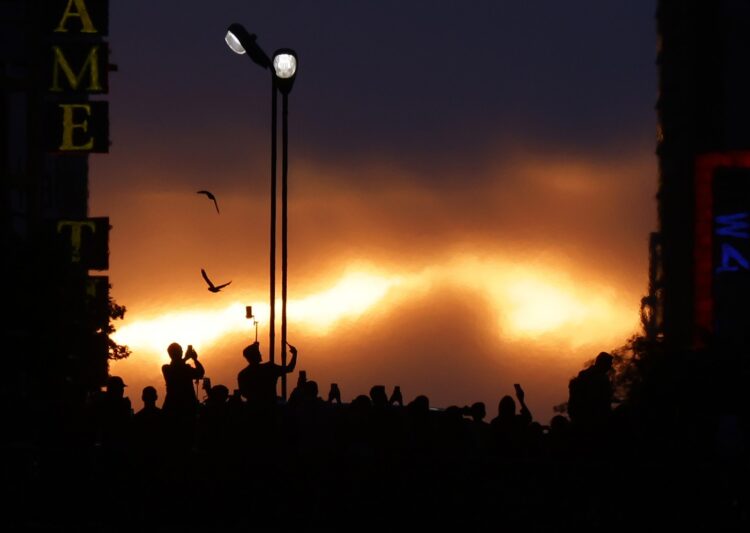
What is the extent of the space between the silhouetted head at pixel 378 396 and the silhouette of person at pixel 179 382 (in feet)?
6.90

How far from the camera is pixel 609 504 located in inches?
701

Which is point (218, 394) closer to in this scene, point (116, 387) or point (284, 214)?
point (116, 387)

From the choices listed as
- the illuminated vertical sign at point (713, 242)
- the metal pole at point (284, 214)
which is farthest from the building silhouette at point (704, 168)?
the metal pole at point (284, 214)

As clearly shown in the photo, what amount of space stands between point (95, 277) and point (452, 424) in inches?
1278

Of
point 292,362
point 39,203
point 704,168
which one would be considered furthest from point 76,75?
point 292,362

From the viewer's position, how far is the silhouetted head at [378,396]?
20484 mm

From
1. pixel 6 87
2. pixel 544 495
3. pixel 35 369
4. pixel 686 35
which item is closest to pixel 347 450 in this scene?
pixel 544 495

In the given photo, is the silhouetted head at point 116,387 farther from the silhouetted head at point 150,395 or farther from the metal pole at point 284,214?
the metal pole at point 284,214

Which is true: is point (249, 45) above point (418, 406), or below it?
above

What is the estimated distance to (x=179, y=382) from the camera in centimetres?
2105

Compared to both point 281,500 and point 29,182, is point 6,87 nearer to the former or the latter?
point 29,182

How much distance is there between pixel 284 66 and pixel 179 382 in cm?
838

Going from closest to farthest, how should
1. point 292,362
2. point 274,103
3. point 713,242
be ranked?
1. point 292,362
2. point 274,103
3. point 713,242

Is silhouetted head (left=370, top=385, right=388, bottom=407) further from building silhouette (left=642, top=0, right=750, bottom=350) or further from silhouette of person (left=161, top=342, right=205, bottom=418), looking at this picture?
building silhouette (left=642, top=0, right=750, bottom=350)
